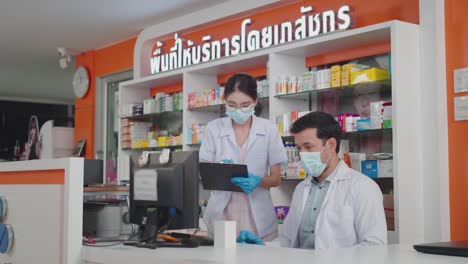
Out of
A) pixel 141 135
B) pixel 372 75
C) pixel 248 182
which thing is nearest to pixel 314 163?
pixel 248 182

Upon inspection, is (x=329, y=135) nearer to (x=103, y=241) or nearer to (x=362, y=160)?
(x=103, y=241)

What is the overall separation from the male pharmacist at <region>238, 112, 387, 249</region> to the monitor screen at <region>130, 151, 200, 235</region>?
0.32 meters

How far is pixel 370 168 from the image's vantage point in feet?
16.4

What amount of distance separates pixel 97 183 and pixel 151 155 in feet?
3.06

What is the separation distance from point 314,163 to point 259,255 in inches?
47.0

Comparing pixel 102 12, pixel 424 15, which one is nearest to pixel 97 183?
pixel 424 15

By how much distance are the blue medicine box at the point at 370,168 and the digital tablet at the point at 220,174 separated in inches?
56.0

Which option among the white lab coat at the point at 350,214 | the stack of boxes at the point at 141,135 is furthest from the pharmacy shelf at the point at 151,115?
the white lab coat at the point at 350,214

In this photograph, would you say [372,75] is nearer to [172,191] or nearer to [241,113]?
[241,113]

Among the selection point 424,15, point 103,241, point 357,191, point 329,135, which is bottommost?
point 103,241

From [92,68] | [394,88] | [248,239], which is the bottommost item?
[248,239]

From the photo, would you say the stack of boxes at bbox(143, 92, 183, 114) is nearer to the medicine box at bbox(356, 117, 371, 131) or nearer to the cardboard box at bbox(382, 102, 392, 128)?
the medicine box at bbox(356, 117, 371, 131)

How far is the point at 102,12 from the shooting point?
24.4 feet

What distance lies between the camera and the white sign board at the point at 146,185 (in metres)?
2.81
